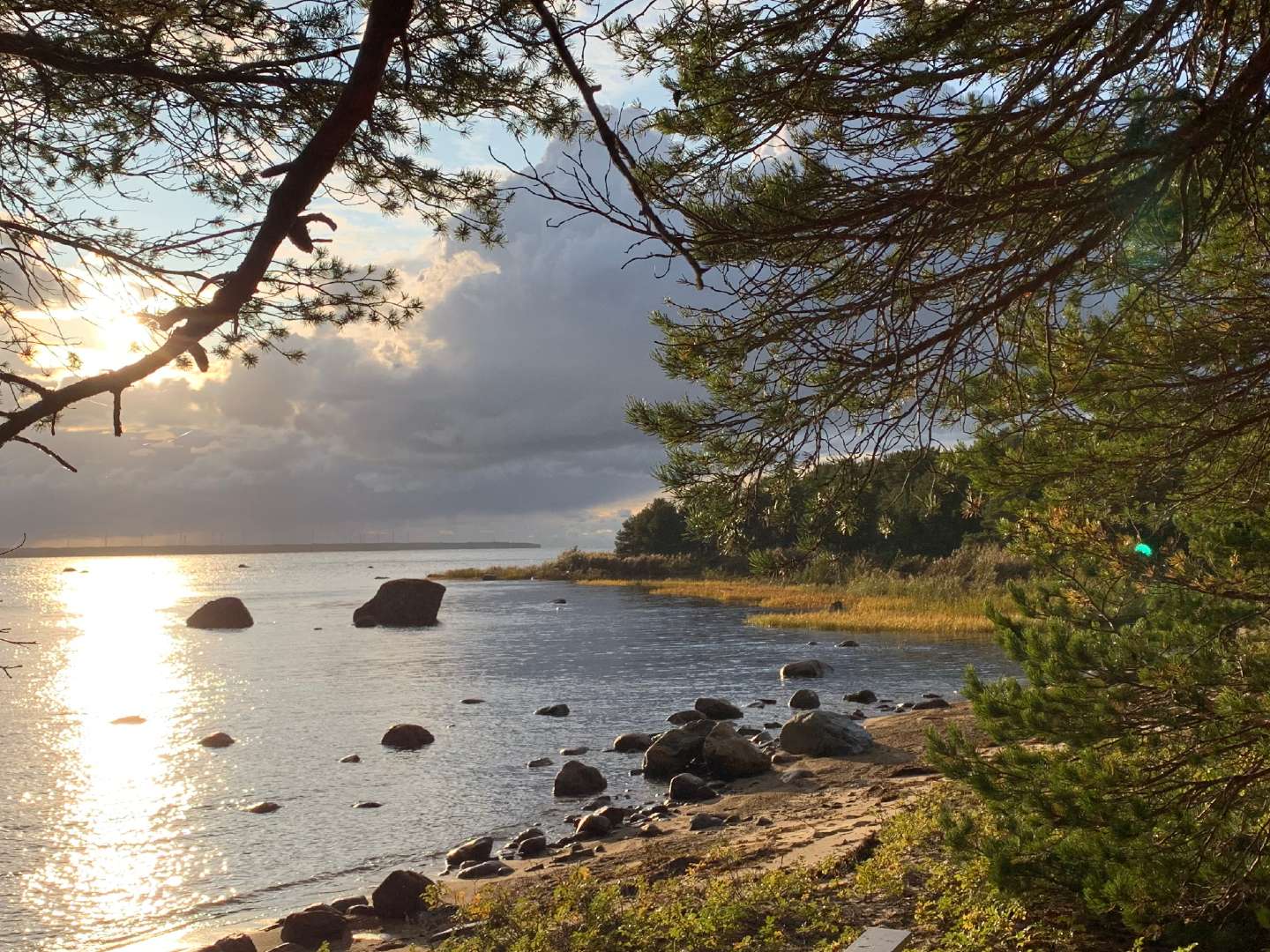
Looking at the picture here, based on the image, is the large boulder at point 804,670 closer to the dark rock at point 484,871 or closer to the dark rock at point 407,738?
the dark rock at point 407,738

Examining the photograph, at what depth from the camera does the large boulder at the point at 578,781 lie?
1354cm

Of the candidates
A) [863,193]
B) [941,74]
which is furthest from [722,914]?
[941,74]

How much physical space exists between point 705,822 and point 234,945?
5.15m

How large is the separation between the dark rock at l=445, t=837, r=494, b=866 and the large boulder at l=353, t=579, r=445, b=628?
1373 inches

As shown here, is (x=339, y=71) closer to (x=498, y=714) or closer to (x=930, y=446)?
(x=930, y=446)

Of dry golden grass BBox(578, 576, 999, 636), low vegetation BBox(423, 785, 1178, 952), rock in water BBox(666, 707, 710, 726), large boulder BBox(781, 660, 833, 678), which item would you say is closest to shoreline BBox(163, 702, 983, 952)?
low vegetation BBox(423, 785, 1178, 952)

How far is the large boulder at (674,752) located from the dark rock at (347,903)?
5623 millimetres

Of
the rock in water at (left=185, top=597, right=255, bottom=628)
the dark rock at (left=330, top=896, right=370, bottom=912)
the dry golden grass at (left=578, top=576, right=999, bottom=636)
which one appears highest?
the dry golden grass at (left=578, top=576, right=999, bottom=636)

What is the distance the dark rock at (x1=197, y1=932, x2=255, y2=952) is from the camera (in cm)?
789

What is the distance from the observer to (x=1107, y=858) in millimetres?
4953

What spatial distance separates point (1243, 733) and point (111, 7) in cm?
785

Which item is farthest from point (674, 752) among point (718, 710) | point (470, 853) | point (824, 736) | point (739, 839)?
point (739, 839)

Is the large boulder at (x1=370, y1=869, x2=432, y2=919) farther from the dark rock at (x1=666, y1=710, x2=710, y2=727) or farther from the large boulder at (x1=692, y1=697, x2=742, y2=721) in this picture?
the large boulder at (x1=692, y1=697, x2=742, y2=721)

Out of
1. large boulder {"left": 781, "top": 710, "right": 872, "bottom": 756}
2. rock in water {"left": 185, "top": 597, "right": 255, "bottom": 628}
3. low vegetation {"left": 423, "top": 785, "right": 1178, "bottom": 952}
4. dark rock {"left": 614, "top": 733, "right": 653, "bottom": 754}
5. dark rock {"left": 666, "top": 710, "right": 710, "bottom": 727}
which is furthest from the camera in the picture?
rock in water {"left": 185, "top": 597, "right": 255, "bottom": 628}
